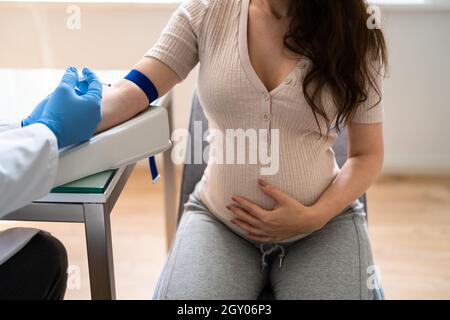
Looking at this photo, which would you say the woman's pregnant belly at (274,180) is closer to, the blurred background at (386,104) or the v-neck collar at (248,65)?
the v-neck collar at (248,65)

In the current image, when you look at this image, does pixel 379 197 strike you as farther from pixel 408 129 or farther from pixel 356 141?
pixel 356 141

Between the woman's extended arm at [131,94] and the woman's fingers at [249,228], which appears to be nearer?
the woman's extended arm at [131,94]

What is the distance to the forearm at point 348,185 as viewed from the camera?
3.33 ft

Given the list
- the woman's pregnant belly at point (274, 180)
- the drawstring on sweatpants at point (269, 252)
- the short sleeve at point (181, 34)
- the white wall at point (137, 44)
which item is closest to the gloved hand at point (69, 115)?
the short sleeve at point (181, 34)

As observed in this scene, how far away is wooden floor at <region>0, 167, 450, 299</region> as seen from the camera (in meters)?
1.71

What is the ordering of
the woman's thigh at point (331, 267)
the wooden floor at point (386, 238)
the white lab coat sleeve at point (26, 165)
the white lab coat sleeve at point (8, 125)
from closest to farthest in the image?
the white lab coat sleeve at point (26, 165) < the white lab coat sleeve at point (8, 125) < the woman's thigh at point (331, 267) < the wooden floor at point (386, 238)

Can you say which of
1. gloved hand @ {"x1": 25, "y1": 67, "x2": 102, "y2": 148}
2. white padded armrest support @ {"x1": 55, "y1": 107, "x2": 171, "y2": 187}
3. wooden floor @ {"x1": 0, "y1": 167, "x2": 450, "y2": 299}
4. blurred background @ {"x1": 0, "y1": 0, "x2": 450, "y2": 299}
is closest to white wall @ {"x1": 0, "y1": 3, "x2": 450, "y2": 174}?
blurred background @ {"x1": 0, "y1": 0, "x2": 450, "y2": 299}

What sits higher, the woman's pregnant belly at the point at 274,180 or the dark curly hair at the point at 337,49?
the dark curly hair at the point at 337,49

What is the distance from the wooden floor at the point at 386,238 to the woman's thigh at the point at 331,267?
745 millimetres

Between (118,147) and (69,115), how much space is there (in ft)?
0.36

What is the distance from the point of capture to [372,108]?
39.4 inches

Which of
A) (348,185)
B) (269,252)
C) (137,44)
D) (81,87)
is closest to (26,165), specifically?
(81,87)

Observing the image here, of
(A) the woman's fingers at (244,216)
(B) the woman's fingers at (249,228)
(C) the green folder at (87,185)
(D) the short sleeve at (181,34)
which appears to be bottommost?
(B) the woman's fingers at (249,228)
